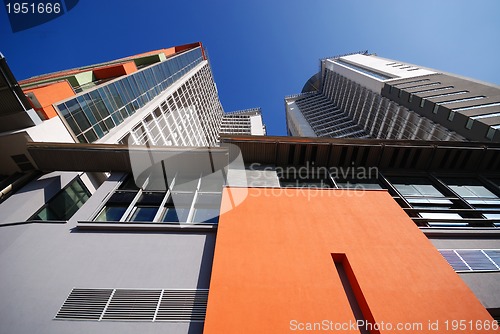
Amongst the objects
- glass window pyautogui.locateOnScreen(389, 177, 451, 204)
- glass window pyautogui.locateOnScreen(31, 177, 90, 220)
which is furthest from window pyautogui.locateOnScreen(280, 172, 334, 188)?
glass window pyautogui.locateOnScreen(31, 177, 90, 220)

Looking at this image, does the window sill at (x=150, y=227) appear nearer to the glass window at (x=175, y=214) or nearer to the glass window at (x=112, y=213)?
the glass window at (x=175, y=214)

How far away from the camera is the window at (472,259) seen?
747 centimetres

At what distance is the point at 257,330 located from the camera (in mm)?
4953

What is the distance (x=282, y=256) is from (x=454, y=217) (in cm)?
867

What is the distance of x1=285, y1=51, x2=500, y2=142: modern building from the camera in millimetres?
28406

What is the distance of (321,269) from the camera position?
632cm

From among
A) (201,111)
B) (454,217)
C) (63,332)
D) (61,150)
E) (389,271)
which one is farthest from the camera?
(201,111)

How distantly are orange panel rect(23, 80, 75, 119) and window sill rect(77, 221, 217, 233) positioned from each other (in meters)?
11.6

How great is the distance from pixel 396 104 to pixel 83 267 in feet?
164

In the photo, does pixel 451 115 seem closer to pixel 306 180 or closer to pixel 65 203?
pixel 306 180

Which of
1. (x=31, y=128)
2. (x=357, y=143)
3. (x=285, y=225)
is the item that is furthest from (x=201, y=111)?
(x=285, y=225)

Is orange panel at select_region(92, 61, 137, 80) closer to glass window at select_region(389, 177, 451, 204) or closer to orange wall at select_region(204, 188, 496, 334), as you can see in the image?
orange wall at select_region(204, 188, 496, 334)

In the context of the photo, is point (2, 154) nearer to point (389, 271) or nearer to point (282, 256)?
point (282, 256)

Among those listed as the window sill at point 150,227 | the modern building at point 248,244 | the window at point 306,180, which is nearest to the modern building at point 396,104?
the modern building at point 248,244
